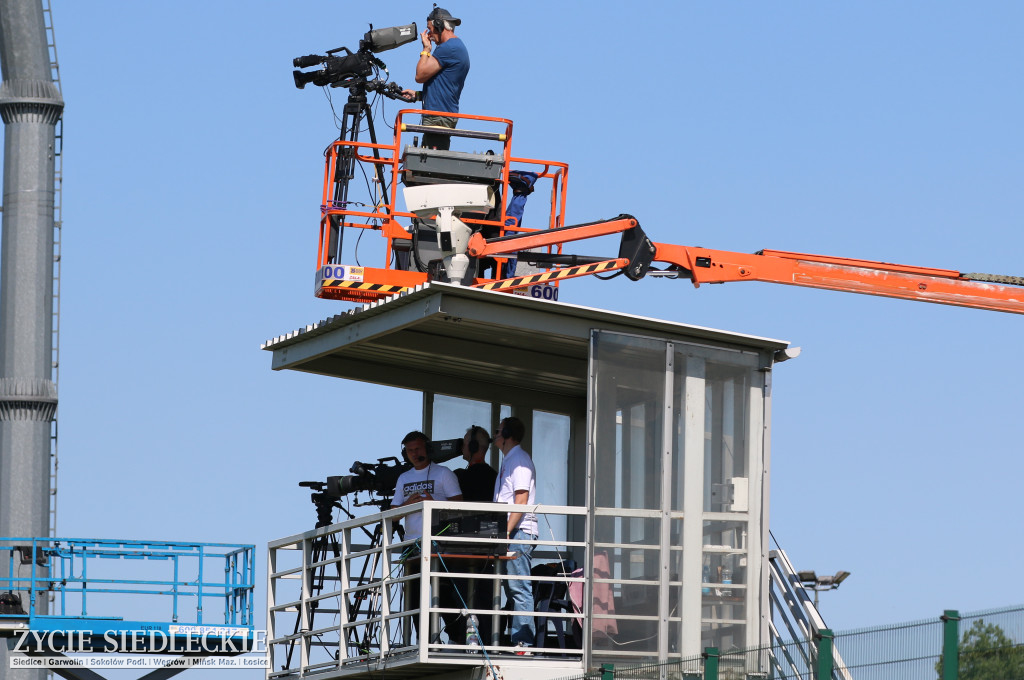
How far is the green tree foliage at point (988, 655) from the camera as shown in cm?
995

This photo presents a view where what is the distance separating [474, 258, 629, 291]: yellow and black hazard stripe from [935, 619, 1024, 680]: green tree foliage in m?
6.18

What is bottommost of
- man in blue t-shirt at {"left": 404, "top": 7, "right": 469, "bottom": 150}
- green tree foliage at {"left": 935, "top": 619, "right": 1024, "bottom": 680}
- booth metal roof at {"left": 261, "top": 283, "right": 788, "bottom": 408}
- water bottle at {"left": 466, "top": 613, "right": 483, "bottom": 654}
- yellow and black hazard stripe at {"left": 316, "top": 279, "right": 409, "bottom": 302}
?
water bottle at {"left": 466, "top": 613, "right": 483, "bottom": 654}

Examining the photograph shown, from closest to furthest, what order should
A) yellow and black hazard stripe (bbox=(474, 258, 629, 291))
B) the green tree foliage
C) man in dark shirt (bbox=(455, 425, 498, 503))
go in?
the green tree foliage
man in dark shirt (bbox=(455, 425, 498, 503))
yellow and black hazard stripe (bbox=(474, 258, 629, 291))

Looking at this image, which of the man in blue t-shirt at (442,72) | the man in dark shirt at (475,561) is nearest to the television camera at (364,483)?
the man in dark shirt at (475,561)

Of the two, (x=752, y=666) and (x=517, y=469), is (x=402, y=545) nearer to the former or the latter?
(x=517, y=469)

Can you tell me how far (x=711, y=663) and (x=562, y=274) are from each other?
476 cm

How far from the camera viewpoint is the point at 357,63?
20.9 m

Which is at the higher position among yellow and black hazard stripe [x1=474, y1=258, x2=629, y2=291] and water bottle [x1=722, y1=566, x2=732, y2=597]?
yellow and black hazard stripe [x1=474, y1=258, x2=629, y2=291]

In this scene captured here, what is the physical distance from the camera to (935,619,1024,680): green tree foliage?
392 inches

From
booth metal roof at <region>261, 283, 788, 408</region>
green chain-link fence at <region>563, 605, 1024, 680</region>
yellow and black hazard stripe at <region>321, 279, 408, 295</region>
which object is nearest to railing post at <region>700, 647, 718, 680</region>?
green chain-link fence at <region>563, 605, 1024, 680</region>

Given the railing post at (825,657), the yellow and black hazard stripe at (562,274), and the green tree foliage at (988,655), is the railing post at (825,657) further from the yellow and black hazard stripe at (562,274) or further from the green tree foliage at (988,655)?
the yellow and black hazard stripe at (562,274)

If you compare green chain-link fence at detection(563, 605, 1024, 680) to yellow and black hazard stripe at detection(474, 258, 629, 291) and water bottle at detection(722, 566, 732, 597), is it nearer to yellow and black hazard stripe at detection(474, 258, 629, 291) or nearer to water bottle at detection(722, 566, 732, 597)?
water bottle at detection(722, 566, 732, 597)

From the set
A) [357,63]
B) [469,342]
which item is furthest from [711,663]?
[357,63]

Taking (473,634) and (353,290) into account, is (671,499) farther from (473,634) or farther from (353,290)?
(353,290)
